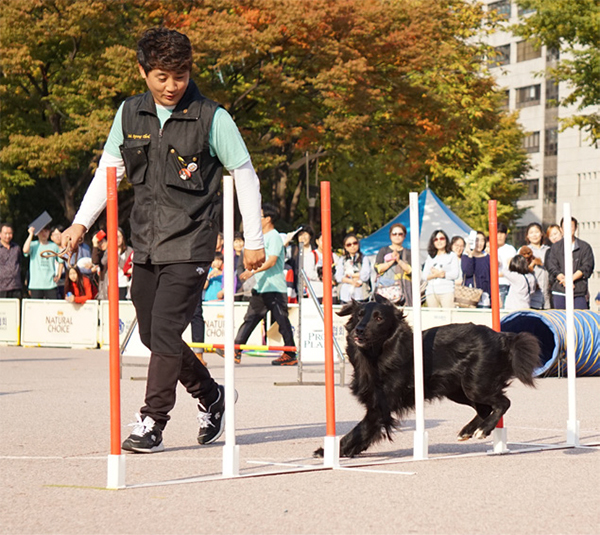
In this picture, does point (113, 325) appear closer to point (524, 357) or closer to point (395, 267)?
point (524, 357)

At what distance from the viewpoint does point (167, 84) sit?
5.74m

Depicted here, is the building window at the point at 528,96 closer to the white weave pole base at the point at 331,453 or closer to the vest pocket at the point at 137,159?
the vest pocket at the point at 137,159

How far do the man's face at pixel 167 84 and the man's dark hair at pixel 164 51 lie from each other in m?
0.03

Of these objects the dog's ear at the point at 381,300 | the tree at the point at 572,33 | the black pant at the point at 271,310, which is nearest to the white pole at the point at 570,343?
the dog's ear at the point at 381,300

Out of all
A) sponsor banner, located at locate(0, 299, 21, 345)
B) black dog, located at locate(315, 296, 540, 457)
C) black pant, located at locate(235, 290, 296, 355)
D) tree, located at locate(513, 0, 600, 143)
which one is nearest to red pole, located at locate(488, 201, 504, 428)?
black dog, located at locate(315, 296, 540, 457)

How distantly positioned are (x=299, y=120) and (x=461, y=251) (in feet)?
43.6

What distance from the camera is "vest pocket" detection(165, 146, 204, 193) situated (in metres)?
5.75

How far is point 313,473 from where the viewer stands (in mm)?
5402

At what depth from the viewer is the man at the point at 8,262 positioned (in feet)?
60.5

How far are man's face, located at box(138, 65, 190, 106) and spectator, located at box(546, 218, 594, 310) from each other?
9.40 m

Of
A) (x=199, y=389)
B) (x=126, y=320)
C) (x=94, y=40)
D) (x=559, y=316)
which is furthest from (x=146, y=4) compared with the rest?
(x=199, y=389)

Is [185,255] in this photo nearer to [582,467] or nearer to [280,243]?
[582,467]

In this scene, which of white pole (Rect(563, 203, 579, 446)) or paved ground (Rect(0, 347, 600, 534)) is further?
white pole (Rect(563, 203, 579, 446))

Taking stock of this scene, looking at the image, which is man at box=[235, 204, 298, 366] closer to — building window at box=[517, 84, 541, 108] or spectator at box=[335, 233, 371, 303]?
spectator at box=[335, 233, 371, 303]
